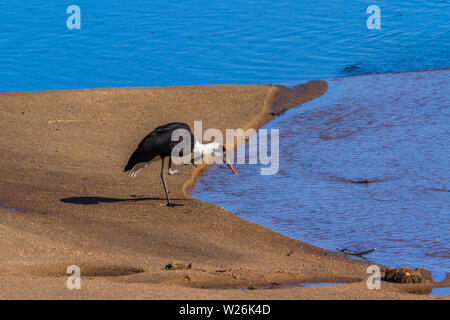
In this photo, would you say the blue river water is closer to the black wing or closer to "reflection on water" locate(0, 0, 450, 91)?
"reflection on water" locate(0, 0, 450, 91)

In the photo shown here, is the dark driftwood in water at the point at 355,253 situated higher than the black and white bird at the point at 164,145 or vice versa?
the black and white bird at the point at 164,145

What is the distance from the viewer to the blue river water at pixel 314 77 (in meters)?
9.78

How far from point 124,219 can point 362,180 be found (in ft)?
11.9

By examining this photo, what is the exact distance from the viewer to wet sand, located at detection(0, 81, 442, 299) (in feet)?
23.1

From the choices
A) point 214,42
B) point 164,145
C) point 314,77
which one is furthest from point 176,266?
point 214,42

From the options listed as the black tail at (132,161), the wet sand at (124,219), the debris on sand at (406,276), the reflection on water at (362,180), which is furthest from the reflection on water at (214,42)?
the debris on sand at (406,276)

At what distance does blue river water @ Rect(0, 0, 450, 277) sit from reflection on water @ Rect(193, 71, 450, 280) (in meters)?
0.03

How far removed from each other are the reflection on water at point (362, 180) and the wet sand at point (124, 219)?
1.59ft

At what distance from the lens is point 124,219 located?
9602 millimetres

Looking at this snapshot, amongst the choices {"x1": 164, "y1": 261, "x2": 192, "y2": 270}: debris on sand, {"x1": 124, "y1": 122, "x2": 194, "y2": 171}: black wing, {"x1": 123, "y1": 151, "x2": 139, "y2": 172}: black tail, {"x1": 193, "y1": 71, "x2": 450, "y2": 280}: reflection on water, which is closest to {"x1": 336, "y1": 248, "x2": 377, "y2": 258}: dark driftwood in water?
{"x1": 193, "y1": 71, "x2": 450, "y2": 280}: reflection on water

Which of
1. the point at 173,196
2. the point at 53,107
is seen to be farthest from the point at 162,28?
the point at 173,196

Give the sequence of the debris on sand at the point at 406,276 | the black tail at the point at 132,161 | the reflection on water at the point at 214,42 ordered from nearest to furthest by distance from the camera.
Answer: the debris on sand at the point at 406,276, the black tail at the point at 132,161, the reflection on water at the point at 214,42

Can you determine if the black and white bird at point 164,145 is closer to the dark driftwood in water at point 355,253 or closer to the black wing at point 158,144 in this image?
the black wing at point 158,144
